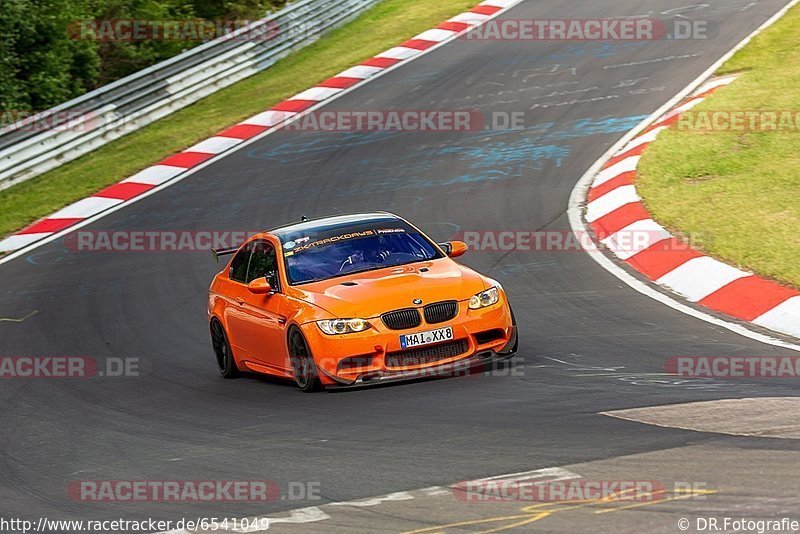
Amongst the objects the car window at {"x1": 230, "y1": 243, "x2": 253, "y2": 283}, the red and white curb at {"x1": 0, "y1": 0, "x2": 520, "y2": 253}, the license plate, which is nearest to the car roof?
the car window at {"x1": 230, "y1": 243, "x2": 253, "y2": 283}

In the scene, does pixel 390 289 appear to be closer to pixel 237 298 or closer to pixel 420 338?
pixel 420 338

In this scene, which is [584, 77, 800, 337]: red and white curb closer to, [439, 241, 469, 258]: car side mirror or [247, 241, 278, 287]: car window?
[439, 241, 469, 258]: car side mirror

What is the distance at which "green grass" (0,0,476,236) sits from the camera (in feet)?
67.2

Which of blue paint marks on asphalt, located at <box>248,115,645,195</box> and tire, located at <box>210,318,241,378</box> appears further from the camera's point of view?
blue paint marks on asphalt, located at <box>248,115,645,195</box>

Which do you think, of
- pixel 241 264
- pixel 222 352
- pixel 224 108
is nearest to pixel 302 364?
pixel 222 352

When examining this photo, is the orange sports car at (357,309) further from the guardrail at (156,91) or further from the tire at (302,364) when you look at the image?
the guardrail at (156,91)

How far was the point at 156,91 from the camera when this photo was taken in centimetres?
2428

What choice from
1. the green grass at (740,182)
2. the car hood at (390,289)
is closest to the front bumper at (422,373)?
the car hood at (390,289)

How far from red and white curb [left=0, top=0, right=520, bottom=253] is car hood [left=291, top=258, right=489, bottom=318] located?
9.05 m

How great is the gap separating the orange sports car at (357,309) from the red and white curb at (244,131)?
7907 millimetres

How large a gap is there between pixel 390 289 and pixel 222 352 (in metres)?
2.38

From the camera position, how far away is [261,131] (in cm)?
2220

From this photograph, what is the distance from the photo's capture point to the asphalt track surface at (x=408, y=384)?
24.7ft

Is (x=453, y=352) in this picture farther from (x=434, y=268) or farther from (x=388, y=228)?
(x=388, y=228)
